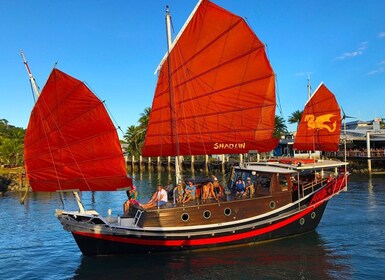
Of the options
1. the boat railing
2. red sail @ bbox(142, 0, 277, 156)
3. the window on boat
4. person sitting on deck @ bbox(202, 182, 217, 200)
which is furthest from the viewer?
the boat railing

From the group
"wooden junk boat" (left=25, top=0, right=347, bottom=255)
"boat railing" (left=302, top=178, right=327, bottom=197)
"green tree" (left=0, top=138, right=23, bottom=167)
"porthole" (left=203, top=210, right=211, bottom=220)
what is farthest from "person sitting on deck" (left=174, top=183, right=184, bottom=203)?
"green tree" (left=0, top=138, right=23, bottom=167)

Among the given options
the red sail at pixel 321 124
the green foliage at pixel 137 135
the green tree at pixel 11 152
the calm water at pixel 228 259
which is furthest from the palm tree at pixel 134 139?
the calm water at pixel 228 259

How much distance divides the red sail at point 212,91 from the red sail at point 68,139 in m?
3.40

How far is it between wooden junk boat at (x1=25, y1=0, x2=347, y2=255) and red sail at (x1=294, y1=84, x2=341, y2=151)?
13.8 metres

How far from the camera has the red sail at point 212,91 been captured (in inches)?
664

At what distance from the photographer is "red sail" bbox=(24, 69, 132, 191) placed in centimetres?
1404

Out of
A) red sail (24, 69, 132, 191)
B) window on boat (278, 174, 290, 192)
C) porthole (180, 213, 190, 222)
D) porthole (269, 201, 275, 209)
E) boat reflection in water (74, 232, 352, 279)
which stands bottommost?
boat reflection in water (74, 232, 352, 279)

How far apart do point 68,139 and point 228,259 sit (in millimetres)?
7739

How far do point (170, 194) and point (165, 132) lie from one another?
284 centimetres

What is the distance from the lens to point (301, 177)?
19.8 m

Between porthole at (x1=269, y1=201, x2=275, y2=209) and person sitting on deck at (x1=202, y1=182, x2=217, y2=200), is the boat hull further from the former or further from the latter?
person sitting on deck at (x1=202, y1=182, x2=217, y2=200)

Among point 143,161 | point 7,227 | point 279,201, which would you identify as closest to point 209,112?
point 279,201

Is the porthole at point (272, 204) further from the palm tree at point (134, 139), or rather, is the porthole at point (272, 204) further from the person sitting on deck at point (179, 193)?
the palm tree at point (134, 139)

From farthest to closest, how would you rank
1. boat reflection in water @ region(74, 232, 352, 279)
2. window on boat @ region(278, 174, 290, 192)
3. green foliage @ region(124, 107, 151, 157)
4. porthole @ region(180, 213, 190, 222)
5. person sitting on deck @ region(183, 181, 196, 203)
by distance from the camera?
green foliage @ region(124, 107, 151, 157) → window on boat @ region(278, 174, 290, 192) → person sitting on deck @ region(183, 181, 196, 203) → porthole @ region(180, 213, 190, 222) → boat reflection in water @ region(74, 232, 352, 279)
